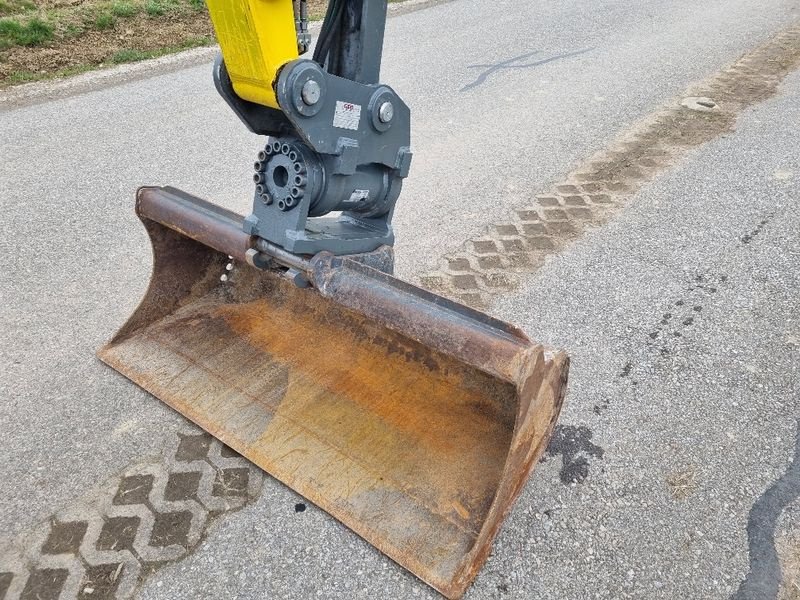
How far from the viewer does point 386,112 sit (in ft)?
7.68

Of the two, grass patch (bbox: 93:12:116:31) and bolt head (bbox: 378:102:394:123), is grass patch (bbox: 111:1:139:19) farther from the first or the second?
bolt head (bbox: 378:102:394:123)

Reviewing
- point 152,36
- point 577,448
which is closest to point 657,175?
point 577,448

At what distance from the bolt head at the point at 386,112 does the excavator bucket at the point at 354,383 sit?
0.52 meters

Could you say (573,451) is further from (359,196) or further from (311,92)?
(311,92)

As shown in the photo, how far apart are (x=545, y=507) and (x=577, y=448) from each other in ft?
1.17

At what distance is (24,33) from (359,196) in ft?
21.5

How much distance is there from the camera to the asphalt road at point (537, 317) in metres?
2.26

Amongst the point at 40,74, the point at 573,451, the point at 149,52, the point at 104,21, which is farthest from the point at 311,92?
the point at 104,21

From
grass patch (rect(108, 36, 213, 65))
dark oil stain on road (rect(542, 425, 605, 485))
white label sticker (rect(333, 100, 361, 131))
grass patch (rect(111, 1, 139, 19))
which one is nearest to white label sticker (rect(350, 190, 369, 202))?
white label sticker (rect(333, 100, 361, 131))

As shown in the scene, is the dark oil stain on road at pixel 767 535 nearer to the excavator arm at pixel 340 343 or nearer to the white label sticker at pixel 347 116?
the excavator arm at pixel 340 343

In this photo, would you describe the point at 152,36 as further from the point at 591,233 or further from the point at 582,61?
the point at 591,233

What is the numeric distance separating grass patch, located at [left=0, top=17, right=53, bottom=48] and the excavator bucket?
5.52 meters

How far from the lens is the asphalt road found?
2264mm

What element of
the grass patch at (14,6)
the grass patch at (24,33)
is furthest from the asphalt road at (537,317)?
the grass patch at (14,6)
